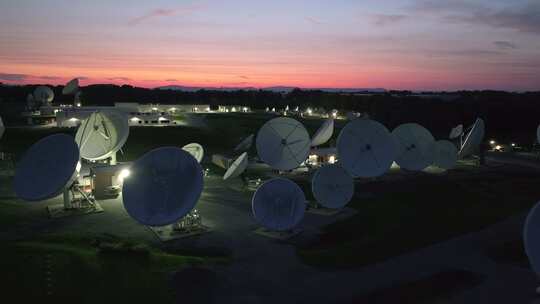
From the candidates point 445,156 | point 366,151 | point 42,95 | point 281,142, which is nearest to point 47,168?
point 281,142

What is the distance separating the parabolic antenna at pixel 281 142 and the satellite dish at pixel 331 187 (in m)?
9.27

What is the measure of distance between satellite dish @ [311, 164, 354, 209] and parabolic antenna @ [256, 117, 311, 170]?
9.27 metres

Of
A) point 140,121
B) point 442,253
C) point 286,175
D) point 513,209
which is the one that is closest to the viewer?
point 442,253

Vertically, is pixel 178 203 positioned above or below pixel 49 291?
above

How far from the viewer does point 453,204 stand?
34.2m

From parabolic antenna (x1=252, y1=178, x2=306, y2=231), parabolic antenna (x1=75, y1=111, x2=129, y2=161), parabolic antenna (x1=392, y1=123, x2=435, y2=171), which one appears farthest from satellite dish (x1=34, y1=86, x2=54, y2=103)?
parabolic antenna (x1=252, y1=178, x2=306, y2=231)

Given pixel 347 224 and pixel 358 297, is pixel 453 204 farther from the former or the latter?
pixel 358 297

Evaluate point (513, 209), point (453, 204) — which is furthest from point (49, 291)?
point (513, 209)

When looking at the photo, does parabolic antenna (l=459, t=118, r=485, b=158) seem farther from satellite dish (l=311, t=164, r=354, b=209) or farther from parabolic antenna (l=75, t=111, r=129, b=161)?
parabolic antenna (l=75, t=111, r=129, b=161)

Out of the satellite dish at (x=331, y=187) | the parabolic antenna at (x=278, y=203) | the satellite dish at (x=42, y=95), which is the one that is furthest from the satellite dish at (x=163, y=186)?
the satellite dish at (x=42, y=95)

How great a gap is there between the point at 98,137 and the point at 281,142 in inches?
633

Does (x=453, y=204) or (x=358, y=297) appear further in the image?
(x=453, y=204)

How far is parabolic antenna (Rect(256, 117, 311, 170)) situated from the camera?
40.1 meters

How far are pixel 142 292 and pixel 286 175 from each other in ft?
91.4
